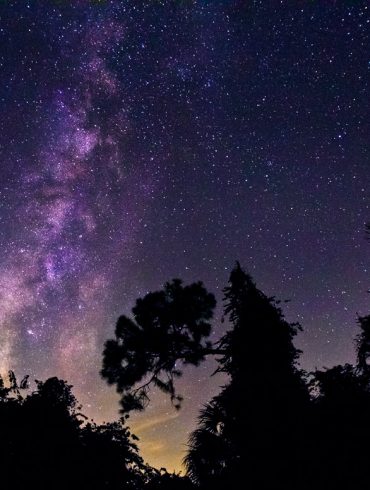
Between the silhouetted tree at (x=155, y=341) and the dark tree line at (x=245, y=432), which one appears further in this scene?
→ the silhouetted tree at (x=155, y=341)

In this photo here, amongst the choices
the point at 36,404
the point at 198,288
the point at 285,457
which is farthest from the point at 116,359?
the point at 285,457

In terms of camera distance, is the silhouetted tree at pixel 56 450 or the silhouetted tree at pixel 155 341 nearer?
the silhouetted tree at pixel 56 450

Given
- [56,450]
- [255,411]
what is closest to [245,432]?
[255,411]

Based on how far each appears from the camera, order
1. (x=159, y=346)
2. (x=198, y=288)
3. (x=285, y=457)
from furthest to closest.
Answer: (x=198, y=288) < (x=159, y=346) < (x=285, y=457)

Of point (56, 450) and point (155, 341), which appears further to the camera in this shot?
point (155, 341)

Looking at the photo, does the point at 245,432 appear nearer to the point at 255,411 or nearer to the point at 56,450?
the point at 255,411

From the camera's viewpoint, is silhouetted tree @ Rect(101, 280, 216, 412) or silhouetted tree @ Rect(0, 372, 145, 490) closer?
silhouetted tree @ Rect(0, 372, 145, 490)

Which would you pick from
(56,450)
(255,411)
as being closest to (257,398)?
(255,411)

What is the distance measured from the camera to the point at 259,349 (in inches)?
437

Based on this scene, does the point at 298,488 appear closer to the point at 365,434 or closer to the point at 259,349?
the point at 365,434

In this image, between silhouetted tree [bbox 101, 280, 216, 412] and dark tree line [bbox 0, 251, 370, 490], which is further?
silhouetted tree [bbox 101, 280, 216, 412]

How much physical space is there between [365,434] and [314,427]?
3.56 feet

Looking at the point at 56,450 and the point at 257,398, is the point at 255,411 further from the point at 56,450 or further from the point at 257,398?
the point at 56,450

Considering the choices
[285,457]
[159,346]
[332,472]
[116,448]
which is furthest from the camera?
[159,346]
